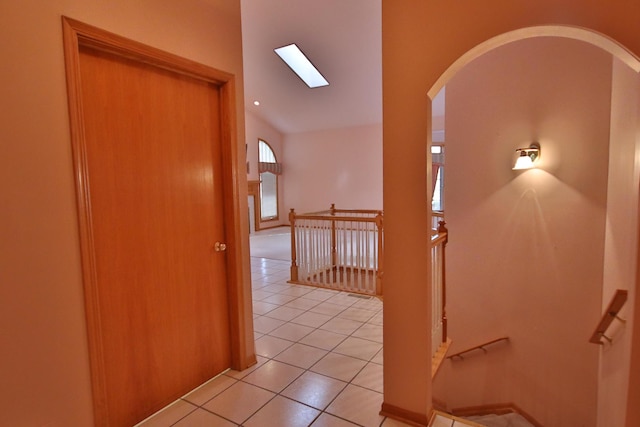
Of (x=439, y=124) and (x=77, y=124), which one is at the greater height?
Answer: (x=439, y=124)

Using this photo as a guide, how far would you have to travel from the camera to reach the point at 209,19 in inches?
87.0

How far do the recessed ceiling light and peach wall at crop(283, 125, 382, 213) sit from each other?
8.10 feet

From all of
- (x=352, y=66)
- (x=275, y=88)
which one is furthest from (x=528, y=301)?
(x=275, y=88)

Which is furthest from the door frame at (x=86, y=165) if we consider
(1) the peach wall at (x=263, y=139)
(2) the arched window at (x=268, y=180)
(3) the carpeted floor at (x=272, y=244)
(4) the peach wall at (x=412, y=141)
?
(2) the arched window at (x=268, y=180)

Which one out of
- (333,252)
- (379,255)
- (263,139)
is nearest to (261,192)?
(263,139)

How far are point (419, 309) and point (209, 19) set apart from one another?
7.16ft

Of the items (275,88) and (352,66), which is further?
(275,88)

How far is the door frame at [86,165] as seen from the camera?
5.20 ft

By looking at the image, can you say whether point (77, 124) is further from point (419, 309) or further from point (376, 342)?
point (376, 342)

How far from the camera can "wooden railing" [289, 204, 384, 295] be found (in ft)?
14.8

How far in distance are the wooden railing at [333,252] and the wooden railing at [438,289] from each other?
1612 mm

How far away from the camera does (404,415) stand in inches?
78.8

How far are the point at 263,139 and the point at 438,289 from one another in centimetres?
914

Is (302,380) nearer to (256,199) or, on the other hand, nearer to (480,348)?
(480,348)
